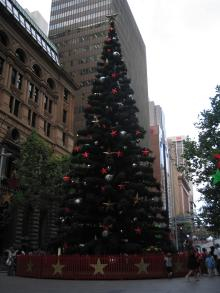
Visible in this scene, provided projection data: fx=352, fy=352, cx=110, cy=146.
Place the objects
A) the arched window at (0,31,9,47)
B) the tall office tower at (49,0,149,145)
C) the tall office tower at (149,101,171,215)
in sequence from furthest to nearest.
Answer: the tall office tower at (149,101,171,215) → the tall office tower at (49,0,149,145) → the arched window at (0,31,9,47)

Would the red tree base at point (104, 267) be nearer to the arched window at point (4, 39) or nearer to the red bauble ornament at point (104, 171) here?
the red bauble ornament at point (104, 171)

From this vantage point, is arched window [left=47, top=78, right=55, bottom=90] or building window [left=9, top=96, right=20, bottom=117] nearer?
building window [left=9, top=96, right=20, bottom=117]

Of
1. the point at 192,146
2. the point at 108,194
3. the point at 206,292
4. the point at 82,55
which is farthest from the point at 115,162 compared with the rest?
the point at 82,55

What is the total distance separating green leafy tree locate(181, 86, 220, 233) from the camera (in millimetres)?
31094

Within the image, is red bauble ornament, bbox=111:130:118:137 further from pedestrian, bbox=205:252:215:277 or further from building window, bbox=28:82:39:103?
building window, bbox=28:82:39:103

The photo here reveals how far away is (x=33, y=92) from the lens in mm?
47125

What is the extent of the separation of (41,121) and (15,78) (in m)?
6.74

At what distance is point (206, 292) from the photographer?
1207 centimetres

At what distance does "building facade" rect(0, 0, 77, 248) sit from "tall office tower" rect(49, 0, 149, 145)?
32.8 m

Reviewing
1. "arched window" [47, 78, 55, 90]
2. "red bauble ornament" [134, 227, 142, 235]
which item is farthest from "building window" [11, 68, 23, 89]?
"red bauble ornament" [134, 227, 142, 235]

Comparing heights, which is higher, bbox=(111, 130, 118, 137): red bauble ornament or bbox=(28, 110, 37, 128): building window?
bbox=(28, 110, 37, 128): building window

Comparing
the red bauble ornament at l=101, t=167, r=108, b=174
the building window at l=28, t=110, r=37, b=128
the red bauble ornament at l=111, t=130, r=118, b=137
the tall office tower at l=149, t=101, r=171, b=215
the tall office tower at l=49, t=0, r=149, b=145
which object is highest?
the tall office tower at l=49, t=0, r=149, b=145

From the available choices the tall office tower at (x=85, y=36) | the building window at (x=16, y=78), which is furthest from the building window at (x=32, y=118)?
the tall office tower at (x=85, y=36)

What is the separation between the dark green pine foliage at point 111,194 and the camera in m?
18.2
